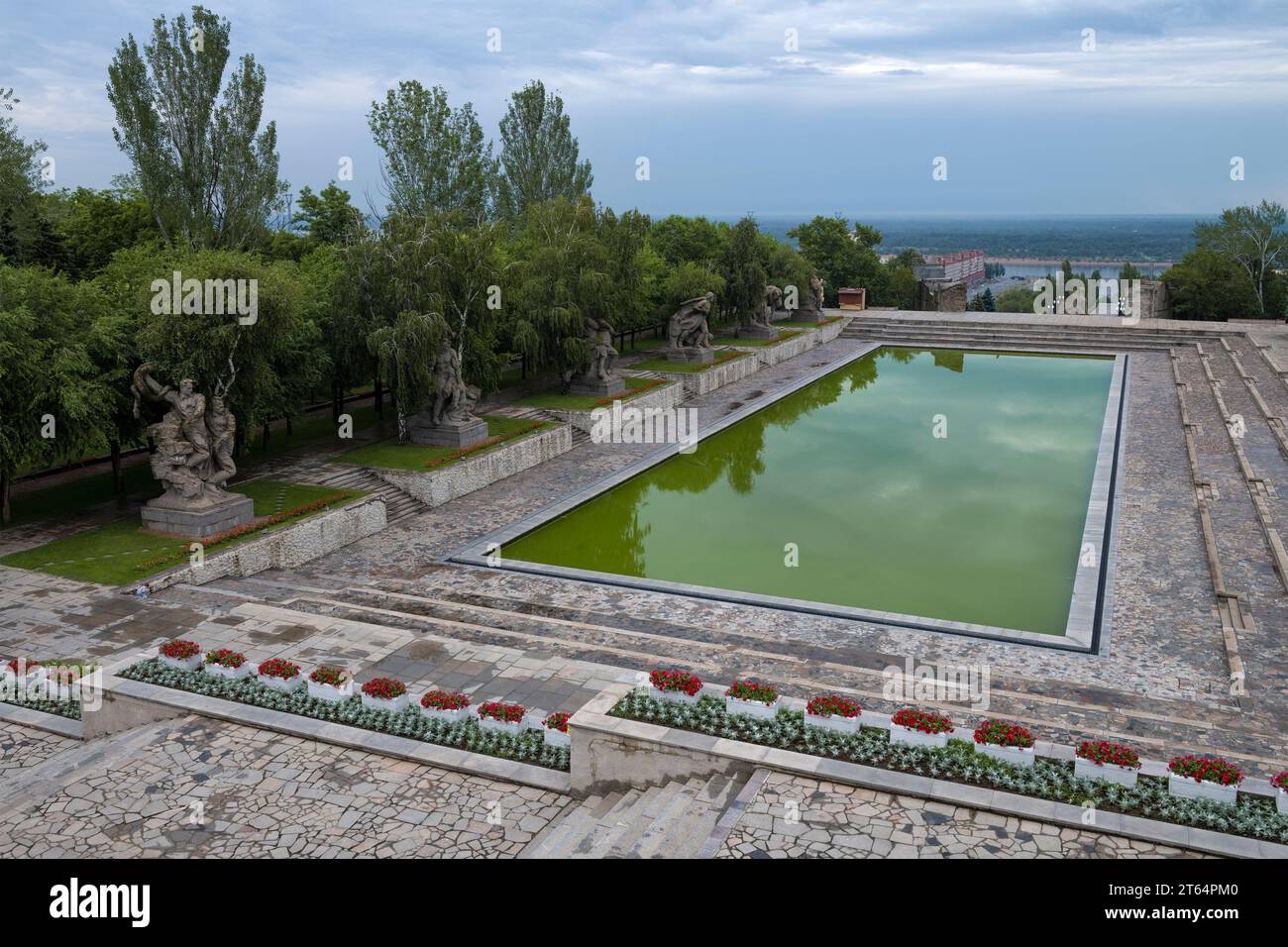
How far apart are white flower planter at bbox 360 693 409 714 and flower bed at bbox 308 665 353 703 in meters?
0.30

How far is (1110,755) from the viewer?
28.3ft

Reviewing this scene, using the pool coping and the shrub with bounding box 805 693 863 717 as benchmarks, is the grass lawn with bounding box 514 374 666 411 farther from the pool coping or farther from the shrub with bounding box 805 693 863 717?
the shrub with bounding box 805 693 863 717

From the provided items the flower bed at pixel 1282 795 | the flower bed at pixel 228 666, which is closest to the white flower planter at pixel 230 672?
the flower bed at pixel 228 666

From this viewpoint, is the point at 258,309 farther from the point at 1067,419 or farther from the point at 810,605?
the point at 1067,419

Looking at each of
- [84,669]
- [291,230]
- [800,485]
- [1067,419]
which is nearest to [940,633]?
[800,485]

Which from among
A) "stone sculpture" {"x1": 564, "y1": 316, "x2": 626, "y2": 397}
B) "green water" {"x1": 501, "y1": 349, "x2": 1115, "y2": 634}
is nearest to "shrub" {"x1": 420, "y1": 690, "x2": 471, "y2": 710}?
"green water" {"x1": 501, "y1": 349, "x2": 1115, "y2": 634}

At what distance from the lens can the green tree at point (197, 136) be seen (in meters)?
24.3

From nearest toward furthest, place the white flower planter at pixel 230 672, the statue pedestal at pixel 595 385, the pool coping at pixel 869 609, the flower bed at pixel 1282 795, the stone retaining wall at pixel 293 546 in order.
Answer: the flower bed at pixel 1282 795 → the white flower planter at pixel 230 672 → the pool coping at pixel 869 609 → the stone retaining wall at pixel 293 546 → the statue pedestal at pixel 595 385

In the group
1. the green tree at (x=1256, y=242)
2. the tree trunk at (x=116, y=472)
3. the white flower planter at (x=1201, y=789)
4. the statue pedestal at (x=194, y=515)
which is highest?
the green tree at (x=1256, y=242)

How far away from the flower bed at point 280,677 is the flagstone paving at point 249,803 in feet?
2.32

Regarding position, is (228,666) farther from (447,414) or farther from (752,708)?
(447,414)

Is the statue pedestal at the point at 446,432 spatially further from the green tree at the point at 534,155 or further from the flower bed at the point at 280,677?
the green tree at the point at 534,155

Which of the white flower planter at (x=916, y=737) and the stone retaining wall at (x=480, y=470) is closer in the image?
the white flower planter at (x=916, y=737)
